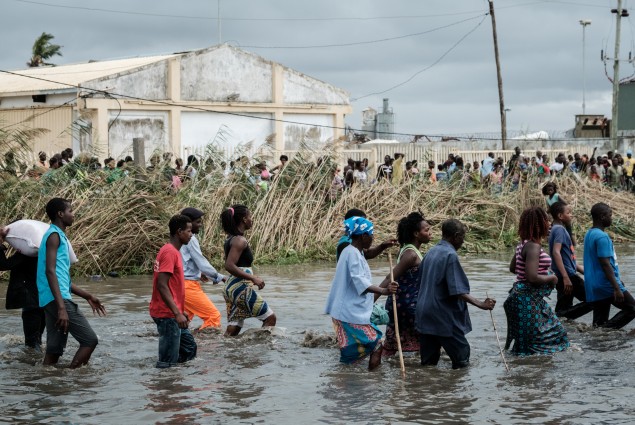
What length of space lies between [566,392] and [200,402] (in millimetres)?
2929

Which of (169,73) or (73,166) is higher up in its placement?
(169,73)

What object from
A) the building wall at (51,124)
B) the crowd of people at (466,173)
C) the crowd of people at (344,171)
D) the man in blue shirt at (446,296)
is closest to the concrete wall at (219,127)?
the building wall at (51,124)

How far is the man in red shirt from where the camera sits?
870 cm

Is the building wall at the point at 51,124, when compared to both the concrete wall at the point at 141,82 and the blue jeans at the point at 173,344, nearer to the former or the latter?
the concrete wall at the point at 141,82

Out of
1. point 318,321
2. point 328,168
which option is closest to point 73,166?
point 328,168

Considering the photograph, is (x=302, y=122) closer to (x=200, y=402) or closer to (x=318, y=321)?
(x=318, y=321)

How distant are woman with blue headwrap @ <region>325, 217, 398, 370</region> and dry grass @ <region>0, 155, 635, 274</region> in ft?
27.3

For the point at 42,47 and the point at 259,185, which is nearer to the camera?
the point at 259,185

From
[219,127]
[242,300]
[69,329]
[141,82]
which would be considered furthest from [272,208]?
[219,127]

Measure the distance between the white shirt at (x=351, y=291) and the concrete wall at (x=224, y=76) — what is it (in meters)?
24.3

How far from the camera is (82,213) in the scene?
54.6ft

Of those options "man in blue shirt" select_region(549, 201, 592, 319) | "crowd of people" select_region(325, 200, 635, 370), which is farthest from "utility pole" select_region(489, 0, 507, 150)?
"crowd of people" select_region(325, 200, 635, 370)

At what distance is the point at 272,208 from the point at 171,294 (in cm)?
1048

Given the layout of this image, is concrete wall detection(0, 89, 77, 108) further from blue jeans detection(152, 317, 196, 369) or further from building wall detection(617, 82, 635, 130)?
building wall detection(617, 82, 635, 130)
